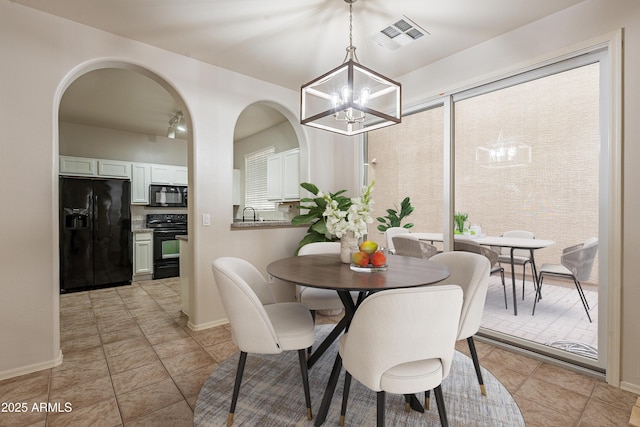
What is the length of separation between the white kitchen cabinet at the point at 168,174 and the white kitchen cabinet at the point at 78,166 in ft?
2.99

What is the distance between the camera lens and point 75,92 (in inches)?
161

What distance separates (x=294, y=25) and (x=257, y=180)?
157 inches

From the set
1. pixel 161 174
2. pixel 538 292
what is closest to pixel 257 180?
pixel 161 174

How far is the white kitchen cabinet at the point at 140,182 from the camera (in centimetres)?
562

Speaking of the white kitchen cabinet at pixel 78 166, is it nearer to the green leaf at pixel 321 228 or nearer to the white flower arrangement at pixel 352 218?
the green leaf at pixel 321 228

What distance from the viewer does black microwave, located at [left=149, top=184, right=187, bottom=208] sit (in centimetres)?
573

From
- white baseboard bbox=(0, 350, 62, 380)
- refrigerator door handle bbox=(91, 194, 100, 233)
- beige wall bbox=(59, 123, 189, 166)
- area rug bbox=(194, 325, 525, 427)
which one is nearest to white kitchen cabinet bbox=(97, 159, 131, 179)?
beige wall bbox=(59, 123, 189, 166)

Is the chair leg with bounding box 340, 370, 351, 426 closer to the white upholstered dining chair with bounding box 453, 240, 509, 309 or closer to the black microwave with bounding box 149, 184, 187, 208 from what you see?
the white upholstered dining chair with bounding box 453, 240, 509, 309

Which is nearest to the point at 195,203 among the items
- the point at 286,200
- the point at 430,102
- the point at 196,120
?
the point at 196,120

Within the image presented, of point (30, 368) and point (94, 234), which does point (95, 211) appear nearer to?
point (94, 234)

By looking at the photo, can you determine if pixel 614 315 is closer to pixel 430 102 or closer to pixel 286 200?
pixel 430 102

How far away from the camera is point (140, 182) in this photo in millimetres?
5688

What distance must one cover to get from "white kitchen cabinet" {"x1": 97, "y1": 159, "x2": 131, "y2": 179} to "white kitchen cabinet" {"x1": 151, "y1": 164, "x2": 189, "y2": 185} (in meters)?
0.42

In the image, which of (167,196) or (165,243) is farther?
(167,196)
